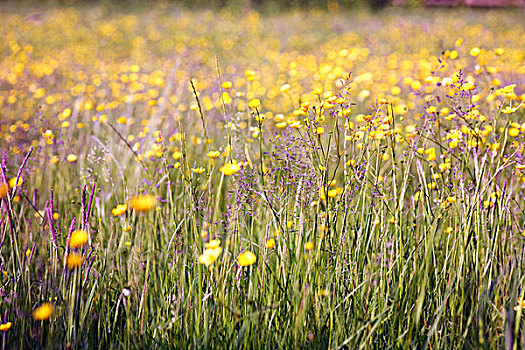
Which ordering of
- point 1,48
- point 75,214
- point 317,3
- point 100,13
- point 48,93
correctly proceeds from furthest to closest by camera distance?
point 317,3, point 100,13, point 1,48, point 48,93, point 75,214

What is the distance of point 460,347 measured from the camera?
1.16 metres

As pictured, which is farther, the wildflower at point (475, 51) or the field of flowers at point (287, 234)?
the wildflower at point (475, 51)

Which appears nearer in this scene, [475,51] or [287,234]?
[287,234]

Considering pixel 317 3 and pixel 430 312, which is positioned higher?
pixel 317 3

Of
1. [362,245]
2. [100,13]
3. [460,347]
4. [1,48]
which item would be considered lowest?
[460,347]

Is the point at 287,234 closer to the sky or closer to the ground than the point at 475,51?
closer to the ground

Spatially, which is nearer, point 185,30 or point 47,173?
point 47,173

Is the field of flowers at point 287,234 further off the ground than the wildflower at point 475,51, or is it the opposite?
the wildflower at point 475,51

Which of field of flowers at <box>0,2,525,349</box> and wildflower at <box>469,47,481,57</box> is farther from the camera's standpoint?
wildflower at <box>469,47,481,57</box>

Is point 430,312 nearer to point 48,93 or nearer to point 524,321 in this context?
point 524,321

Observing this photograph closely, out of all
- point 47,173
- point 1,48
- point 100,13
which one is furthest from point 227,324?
point 100,13

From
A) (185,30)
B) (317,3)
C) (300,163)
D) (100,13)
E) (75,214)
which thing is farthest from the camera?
(317,3)

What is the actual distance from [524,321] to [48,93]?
4524mm

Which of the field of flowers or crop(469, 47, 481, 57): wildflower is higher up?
crop(469, 47, 481, 57): wildflower
